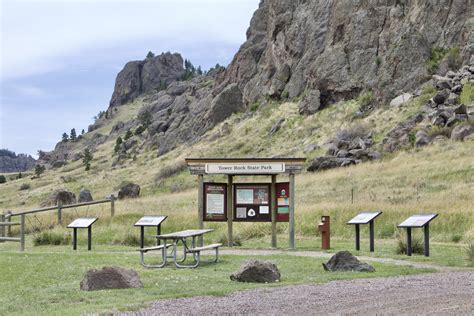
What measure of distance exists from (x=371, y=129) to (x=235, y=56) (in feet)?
159

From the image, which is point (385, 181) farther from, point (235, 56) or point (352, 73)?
point (235, 56)

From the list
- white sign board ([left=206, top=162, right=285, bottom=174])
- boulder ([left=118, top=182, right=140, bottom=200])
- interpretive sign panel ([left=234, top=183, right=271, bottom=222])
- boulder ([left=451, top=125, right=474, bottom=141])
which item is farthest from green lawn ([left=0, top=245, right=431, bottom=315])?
boulder ([left=118, top=182, right=140, bottom=200])

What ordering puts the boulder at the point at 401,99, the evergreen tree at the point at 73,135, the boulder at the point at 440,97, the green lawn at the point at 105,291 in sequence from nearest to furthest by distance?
the green lawn at the point at 105,291 < the boulder at the point at 440,97 < the boulder at the point at 401,99 < the evergreen tree at the point at 73,135

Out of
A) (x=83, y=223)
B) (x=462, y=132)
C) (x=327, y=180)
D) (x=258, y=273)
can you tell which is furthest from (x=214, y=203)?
(x=462, y=132)

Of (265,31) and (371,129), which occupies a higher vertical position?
(265,31)

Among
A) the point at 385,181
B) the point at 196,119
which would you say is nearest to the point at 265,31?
the point at 196,119

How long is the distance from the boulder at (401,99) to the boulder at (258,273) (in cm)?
4632

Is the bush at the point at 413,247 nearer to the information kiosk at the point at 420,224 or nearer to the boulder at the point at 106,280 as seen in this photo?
the information kiosk at the point at 420,224

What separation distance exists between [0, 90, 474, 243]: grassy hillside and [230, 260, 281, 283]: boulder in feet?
34.0

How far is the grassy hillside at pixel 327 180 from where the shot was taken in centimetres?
2617

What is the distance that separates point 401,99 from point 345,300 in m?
50.1

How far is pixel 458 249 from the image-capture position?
2003cm

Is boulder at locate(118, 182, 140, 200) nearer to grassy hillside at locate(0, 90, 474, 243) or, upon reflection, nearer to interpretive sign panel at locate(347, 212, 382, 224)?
grassy hillside at locate(0, 90, 474, 243)

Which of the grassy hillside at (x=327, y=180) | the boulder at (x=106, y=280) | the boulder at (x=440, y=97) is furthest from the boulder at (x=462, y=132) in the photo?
the boulder at (x=106, y=280)
